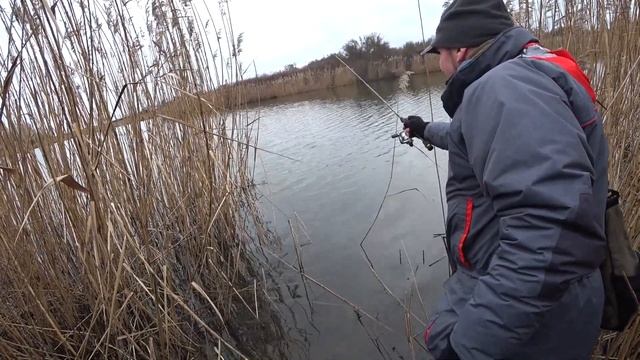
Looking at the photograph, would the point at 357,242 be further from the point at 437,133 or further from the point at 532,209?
the point at 532,209

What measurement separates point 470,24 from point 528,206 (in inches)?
26.0

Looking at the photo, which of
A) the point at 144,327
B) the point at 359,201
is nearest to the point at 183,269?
the point at 144,327

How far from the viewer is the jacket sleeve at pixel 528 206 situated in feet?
2.74

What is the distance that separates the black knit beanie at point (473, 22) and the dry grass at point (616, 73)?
982mm

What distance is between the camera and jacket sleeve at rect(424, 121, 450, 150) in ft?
6.09

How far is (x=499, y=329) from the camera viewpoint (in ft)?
2.91

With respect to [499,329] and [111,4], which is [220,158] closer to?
[111,4]

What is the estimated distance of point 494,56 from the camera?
1130mm

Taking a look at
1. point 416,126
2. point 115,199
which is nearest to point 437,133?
point 416,126

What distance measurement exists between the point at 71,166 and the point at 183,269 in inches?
47.9

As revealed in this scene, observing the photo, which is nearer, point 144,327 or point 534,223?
point 534,223

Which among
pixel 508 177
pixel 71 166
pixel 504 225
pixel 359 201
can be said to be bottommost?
pixel 359 201

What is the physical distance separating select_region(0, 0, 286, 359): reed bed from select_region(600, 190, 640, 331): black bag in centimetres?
168

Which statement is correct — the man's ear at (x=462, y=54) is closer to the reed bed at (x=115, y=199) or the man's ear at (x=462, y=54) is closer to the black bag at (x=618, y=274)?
the black bag at (x=618, y=274)
